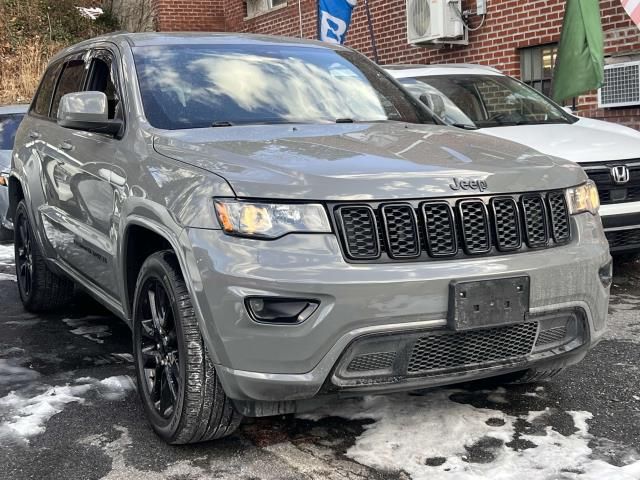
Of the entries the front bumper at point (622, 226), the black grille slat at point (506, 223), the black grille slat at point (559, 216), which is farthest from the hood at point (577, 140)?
the black grille slat at point (506, 223)

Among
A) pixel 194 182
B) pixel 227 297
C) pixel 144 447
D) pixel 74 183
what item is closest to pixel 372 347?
pixel 227 297

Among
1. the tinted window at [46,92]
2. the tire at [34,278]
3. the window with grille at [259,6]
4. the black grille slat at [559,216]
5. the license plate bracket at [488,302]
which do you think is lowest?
the tire at [34,278]

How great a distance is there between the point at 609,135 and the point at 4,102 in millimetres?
13383

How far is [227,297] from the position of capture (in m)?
2.79

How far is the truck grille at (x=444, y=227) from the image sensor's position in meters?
2.84

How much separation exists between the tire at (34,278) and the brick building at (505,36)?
248 inches

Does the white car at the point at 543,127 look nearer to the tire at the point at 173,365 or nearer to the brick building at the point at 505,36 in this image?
the brick building at the point at 505,36

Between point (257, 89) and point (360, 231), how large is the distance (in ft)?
4.87

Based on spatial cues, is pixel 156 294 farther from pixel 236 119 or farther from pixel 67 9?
pixel 67 9

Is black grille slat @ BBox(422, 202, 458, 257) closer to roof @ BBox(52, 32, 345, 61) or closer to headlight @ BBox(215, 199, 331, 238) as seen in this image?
headlight @ BBox(215, 199, 331, 238)

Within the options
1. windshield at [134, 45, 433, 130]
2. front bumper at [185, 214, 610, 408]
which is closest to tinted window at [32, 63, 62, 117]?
windshield at [134, 45, 433, 130]

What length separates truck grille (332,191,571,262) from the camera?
9.31 feet

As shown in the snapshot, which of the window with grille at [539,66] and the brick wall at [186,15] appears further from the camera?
the brick wall at [186,15]

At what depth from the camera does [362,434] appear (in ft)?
11.0
